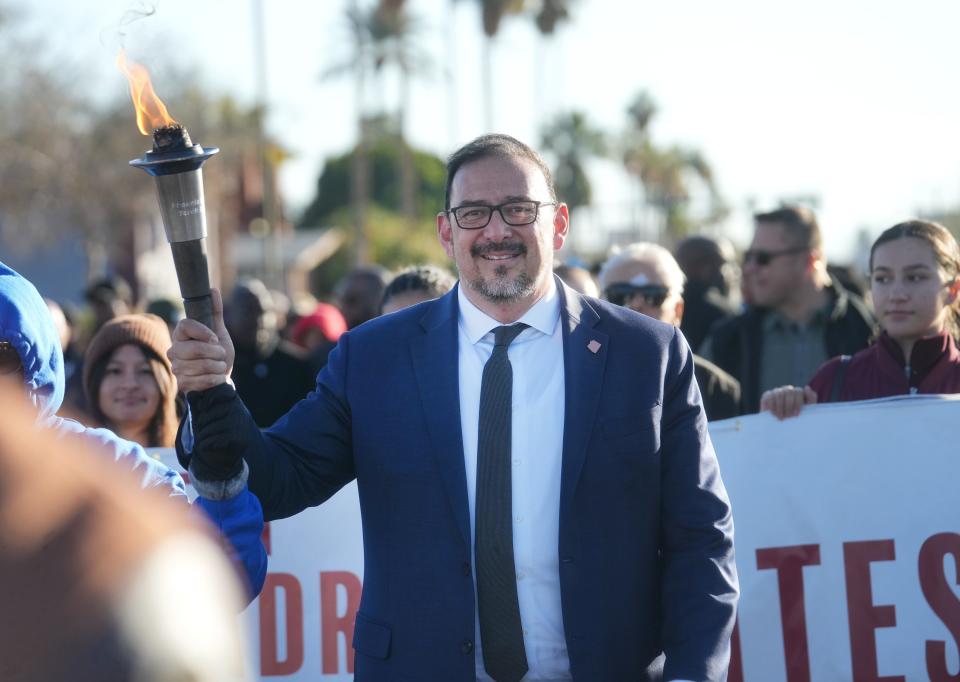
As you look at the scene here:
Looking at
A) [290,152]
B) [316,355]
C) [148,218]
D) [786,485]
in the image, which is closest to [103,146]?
[148,218]

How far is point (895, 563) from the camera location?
473 cm

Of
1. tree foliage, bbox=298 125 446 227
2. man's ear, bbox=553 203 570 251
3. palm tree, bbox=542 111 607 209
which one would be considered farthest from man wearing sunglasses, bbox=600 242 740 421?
tree foliage, bbox=298 125 446 227

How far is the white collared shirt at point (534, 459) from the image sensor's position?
127 inches

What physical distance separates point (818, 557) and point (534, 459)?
195 centimetres

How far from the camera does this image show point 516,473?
10.7 feet

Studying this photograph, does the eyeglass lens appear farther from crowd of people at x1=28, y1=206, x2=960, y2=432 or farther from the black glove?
the black glove

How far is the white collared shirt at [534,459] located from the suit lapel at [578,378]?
42 millimetres

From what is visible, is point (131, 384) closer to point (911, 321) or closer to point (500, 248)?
point (500, 248)

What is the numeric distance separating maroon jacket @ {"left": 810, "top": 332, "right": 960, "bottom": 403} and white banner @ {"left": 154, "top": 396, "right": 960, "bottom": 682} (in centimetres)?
14

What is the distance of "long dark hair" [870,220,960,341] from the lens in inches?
195

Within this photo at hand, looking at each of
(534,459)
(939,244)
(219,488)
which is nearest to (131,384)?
(534,459)

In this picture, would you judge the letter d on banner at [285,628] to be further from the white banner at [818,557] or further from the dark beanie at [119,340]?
the dark beanie at [119,340]

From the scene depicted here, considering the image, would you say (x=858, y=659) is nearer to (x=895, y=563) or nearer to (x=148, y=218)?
(x=895, y=563)

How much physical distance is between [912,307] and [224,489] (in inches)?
120
